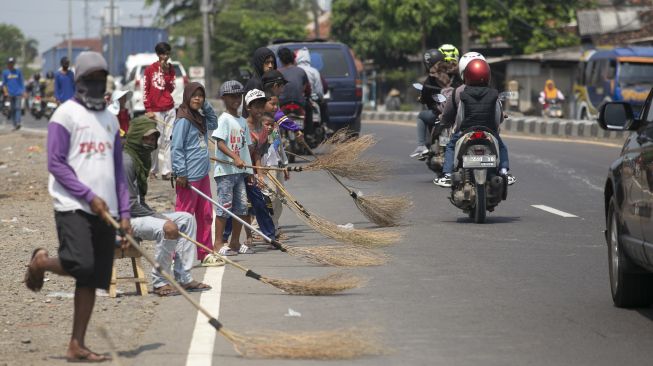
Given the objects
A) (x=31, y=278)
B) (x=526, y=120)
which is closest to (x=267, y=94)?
(x=31, y=278)

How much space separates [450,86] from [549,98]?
31.2 meters

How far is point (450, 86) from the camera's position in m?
16.6

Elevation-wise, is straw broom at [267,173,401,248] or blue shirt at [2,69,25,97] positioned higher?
blue shirt at [2,69,25,97]

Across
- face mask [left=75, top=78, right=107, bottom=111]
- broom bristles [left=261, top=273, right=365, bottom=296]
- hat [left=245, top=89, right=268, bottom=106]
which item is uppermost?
face mask [left=75, top=78, right=107, bottom=111]

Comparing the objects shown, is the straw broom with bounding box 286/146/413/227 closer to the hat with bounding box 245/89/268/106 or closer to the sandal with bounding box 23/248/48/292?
the hat with bounding box 245/89/268/106

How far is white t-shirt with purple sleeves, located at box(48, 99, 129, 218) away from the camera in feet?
22.8

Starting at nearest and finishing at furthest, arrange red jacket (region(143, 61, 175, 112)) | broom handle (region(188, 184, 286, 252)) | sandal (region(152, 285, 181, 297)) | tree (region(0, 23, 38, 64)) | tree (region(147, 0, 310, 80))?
sandal (region(152, 285, 181, 297))
broom handle (region(188, 184, 286, 252))
red jacket (region(143, 61, 175, 112))
tree (region(147, 0, 310, 80))
tree (region(0, 23, 38, 64))

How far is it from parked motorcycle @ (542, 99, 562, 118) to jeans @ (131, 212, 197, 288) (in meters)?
37.9

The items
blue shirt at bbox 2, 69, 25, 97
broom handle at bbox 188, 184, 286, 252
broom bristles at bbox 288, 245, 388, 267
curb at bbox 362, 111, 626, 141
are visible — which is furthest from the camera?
blue shirt at bbox 2, 69, 25, 97

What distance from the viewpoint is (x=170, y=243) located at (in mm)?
9125

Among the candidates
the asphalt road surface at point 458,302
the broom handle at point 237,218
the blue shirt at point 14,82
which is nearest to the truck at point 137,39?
the blue shirt at point 14,82

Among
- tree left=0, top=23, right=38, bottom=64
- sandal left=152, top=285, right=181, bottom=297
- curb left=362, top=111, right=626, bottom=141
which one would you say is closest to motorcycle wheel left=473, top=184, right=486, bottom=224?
sandal left=152, top=285, right=181, bottom=297

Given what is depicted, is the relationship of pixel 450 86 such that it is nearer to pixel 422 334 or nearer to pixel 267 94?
pixel 267 94

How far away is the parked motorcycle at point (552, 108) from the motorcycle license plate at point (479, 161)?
110ft
